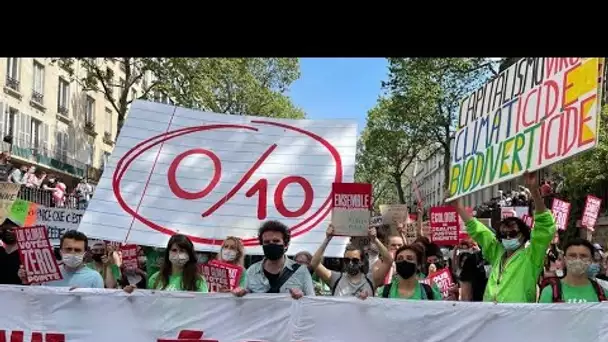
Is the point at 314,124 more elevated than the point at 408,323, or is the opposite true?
the point at 314,124

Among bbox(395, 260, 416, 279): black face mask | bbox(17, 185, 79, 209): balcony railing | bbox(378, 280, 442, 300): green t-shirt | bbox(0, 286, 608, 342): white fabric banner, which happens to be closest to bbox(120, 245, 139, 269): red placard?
bbox(0, 286, 608, 342): white fabric banner

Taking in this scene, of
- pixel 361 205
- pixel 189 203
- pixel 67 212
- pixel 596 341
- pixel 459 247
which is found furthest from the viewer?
pixel 67 212

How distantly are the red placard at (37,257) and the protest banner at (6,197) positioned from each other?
4.36 m

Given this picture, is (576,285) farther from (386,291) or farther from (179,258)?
(179,258)

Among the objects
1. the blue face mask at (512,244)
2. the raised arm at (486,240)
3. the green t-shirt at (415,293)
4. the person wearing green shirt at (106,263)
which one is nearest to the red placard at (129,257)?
the person wearing green shirt at (106,263)

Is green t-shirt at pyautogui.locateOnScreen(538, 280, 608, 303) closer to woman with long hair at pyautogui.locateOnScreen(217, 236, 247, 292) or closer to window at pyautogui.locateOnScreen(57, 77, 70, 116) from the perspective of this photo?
woman with long hair at pyautogui.locateOnScreen(217, 236, 247, 292)

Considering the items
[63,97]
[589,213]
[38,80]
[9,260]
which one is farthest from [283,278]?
[63,97]

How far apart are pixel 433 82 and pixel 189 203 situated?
1233 inches

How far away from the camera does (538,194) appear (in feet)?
16.4
